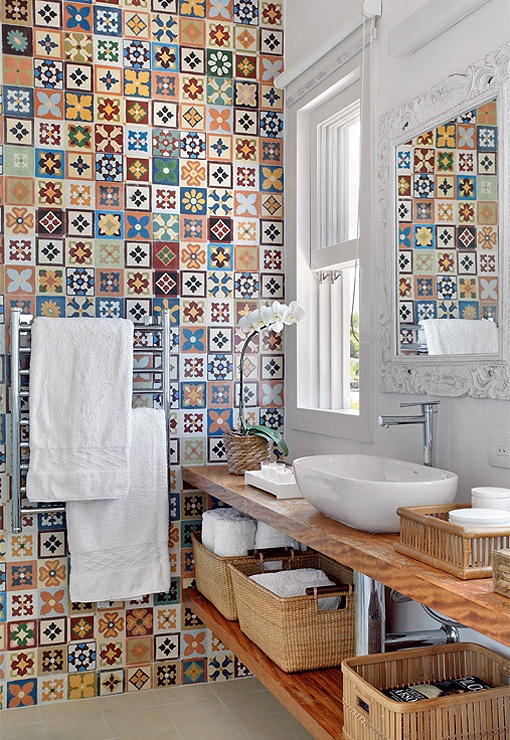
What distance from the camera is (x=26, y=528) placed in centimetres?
275

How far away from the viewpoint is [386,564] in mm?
1498

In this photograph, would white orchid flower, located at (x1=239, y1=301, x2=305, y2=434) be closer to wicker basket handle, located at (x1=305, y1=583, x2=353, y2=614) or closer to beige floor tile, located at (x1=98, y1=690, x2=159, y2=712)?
wicker basket handle, located at (x1=305, y1=583, x2=353, y2=614)

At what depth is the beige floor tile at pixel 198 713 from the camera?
2.60 m

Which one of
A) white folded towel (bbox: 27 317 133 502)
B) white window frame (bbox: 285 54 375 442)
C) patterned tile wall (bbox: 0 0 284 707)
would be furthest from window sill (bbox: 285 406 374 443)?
white folded towel (bbox: 27 317 133 502)

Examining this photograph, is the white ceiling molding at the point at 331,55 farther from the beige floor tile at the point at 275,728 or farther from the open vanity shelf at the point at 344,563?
the beige floor tile at the point at 275,728

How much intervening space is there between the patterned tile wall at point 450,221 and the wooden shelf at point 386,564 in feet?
1.85

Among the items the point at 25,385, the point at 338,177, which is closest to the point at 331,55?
the point at 338,177

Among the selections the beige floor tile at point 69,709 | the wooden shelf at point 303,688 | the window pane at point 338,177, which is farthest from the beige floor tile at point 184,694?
the window pane at point 338,177

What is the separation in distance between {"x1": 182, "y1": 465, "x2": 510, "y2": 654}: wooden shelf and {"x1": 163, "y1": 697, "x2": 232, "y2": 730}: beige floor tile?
30.2 inches

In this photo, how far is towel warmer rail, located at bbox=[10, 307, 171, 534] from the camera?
261 centimetres

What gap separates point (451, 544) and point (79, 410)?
1510 mm

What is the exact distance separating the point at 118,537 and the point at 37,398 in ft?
1.77

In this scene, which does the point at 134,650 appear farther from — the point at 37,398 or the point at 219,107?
the point at 219,107

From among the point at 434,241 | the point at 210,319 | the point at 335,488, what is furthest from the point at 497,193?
the point at 210,319
